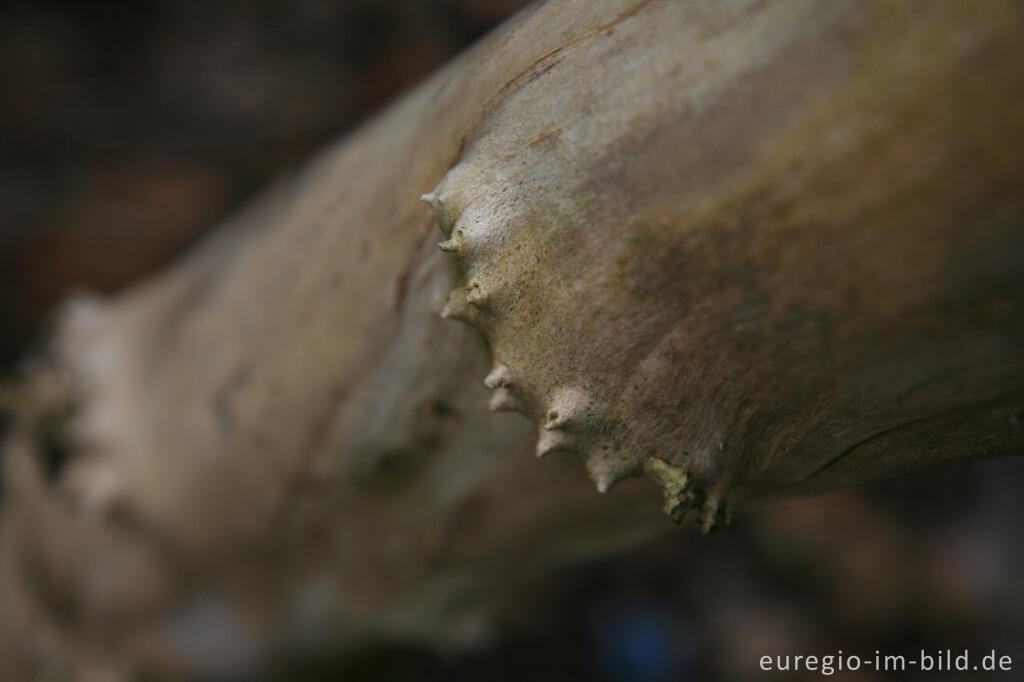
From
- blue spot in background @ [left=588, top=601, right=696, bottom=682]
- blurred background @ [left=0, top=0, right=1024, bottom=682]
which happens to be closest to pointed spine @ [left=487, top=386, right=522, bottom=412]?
blurred background @ [left=0, top=0, right=1024, bottom=682]

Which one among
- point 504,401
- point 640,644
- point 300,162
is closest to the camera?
point 504,401

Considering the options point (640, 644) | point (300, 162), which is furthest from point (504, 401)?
point (640, 644)

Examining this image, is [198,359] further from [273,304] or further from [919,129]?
[919,129]

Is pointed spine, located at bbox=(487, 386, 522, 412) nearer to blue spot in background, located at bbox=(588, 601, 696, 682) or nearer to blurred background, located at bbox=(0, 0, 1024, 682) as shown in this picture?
blurred background, located at bbox=(0, 0, 1024, 682)

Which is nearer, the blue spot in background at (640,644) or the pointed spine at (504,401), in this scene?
the pointed spine at (504,401)

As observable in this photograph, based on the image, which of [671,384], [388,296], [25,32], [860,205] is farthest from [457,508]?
[25,32]

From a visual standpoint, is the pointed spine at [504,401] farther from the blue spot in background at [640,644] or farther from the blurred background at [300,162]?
the blue spot in background at [640,644]

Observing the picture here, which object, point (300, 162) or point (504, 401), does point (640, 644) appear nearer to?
point (300, 162)

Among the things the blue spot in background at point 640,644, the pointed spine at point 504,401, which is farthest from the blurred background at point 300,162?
the pointed spine at point 504,401
